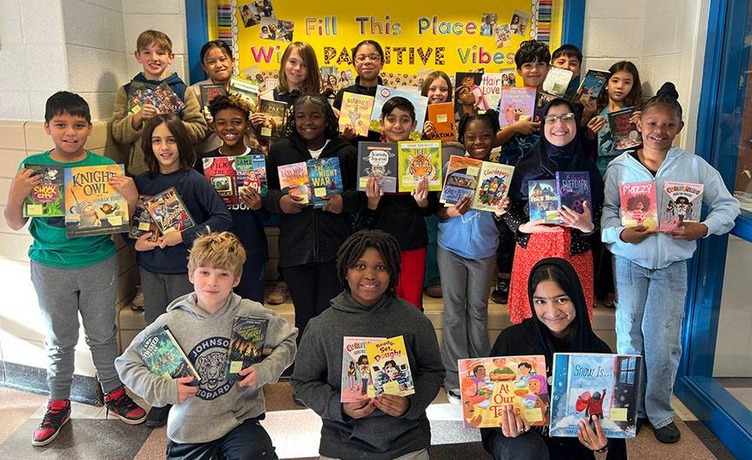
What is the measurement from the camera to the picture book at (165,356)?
2.21 m

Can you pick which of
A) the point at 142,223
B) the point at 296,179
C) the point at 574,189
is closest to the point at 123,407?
the point at 142,223

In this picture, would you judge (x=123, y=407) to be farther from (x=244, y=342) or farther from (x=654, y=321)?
(x=654, y=321)

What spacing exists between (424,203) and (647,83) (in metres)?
1.85

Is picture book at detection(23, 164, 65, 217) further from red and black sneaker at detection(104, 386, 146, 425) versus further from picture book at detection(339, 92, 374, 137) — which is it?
picture book at detection(339, 92, 374, 137)

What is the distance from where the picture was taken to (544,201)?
116 inches

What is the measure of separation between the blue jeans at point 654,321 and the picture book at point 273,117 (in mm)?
1859

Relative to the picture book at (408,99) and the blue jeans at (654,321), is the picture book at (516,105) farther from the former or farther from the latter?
the blue jeans at (654,321)

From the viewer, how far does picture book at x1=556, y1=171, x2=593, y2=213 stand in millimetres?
2910

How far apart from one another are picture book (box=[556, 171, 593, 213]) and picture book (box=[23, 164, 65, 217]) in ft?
7.48

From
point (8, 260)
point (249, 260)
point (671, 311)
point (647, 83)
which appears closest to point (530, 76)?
point (647, 83)

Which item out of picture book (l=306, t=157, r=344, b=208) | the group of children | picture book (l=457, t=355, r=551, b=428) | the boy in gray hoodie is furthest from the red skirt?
the boy in gray hoodie

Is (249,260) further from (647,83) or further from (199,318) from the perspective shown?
(647,83)

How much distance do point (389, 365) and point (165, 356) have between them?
782 millimetres

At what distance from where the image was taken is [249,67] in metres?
4.42
